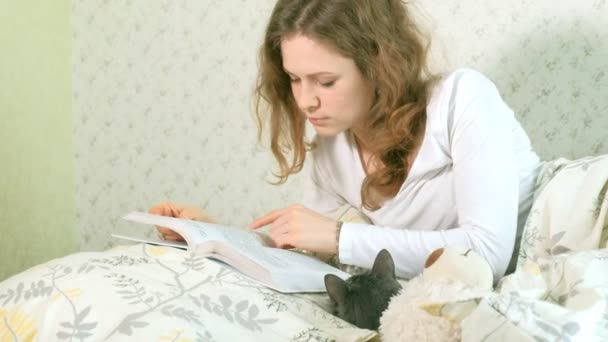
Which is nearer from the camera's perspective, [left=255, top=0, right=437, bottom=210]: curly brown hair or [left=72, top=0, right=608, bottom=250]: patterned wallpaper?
[left=255, top=0, right=437, bottom=210]: curly brown hair

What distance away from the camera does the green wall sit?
229cm

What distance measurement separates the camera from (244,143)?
248 centimetres

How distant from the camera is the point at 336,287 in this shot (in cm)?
108

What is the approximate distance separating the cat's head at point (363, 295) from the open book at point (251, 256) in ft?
0.25

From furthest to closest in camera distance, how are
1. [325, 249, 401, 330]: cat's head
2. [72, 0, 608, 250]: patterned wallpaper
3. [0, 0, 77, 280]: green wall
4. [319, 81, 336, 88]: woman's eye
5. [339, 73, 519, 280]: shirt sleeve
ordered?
[0, 0, 77, 280]: green wall → [72, 0, 608, 250]: patterned wallpaper → [319, 81, 336, 88]: woman's eye → [339, 73, 519, 280]: shirt sleeve → [325, 249, 401, 330]: cat's head

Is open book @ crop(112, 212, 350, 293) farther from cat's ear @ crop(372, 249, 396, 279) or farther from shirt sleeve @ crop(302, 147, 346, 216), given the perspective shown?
shirt sleeve @ crop(302, 147, 346, 216)

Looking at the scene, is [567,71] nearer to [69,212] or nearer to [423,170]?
[423,170]

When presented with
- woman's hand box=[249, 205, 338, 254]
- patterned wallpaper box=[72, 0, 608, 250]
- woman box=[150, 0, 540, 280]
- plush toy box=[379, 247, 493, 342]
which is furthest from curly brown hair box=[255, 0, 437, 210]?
patterned wallpaper box=[72, 0, 608, 250]

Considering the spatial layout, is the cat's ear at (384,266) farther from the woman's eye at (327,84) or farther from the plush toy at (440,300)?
the woman's eye at (327,84)

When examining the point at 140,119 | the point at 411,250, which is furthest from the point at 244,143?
the point at 411,250

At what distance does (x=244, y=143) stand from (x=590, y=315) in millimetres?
1850

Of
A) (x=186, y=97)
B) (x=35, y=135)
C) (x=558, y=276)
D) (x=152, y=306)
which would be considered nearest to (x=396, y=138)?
(x=558, y=276)

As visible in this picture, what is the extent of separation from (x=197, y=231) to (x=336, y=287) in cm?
30

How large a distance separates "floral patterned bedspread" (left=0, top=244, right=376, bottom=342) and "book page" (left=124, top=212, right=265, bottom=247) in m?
0.10
